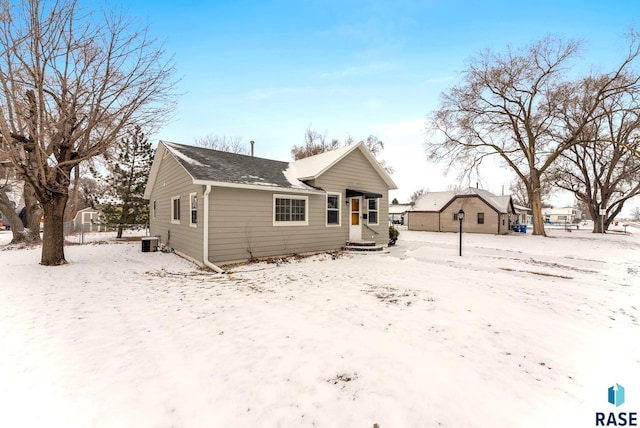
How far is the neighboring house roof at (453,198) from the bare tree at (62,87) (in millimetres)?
26214

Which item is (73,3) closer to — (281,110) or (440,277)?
(281,110)

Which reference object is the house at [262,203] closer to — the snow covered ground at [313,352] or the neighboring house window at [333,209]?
the neighboring house window at [333,209]

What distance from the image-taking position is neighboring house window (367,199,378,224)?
13.9 meters

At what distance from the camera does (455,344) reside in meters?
Result: 3.79

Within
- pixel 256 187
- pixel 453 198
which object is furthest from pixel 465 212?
pixel 256 187

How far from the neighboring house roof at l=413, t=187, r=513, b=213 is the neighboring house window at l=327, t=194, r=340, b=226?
19.4 metres

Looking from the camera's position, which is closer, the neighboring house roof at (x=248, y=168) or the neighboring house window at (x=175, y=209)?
the neighboring house roof at (x=248, y=168)

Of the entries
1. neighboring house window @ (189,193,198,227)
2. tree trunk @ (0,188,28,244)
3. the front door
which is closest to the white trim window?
the front door

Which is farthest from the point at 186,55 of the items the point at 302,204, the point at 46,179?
the point at 302,204

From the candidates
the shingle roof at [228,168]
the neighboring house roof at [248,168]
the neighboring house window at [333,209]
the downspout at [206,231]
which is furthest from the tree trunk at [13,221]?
the neighboring house window at [333,209]

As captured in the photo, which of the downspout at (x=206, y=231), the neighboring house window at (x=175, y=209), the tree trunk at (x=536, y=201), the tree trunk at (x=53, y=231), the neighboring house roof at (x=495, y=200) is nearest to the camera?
the downspout at (x=206, y=231)

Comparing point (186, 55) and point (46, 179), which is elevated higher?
point (186, 55)

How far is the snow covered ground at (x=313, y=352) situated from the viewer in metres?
2.53

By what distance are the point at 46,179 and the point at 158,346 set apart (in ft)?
26.6
